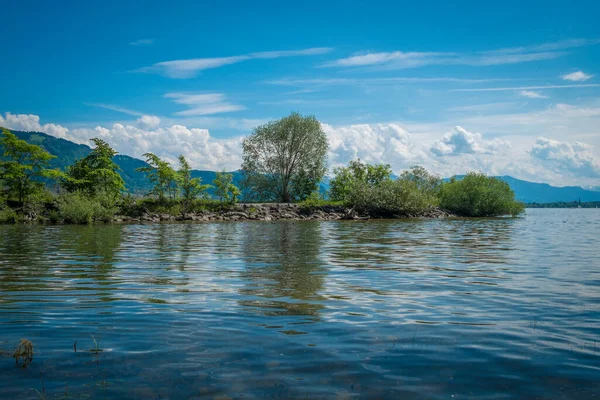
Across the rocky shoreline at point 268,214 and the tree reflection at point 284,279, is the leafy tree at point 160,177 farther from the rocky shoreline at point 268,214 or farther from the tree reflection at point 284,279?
the tree reflection at point 284,279

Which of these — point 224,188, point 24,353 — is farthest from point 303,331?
point 224,188

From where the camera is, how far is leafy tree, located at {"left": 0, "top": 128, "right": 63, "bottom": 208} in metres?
50.7

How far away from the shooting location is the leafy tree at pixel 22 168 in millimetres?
50656

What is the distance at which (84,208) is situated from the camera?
4847cm

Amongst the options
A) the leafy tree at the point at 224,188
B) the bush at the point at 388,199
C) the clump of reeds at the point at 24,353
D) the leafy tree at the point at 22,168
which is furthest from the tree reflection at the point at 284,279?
the bush at the point at 388,199

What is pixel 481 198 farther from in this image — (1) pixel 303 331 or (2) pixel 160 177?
(1) pixel 303 331

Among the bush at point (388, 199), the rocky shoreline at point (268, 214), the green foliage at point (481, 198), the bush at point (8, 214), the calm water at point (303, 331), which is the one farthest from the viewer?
the green foliage at point (481, 198)

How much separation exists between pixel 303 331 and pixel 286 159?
70.7 m

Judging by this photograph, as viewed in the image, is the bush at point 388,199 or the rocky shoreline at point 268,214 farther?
the bush at point 388,199

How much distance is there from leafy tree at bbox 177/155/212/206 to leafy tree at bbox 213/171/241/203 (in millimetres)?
3053

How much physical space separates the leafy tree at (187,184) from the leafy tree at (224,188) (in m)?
3.05

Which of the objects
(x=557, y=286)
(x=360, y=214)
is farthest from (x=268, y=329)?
(x=360, y=214)

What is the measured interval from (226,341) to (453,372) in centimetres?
333

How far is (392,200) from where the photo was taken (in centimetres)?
7050
